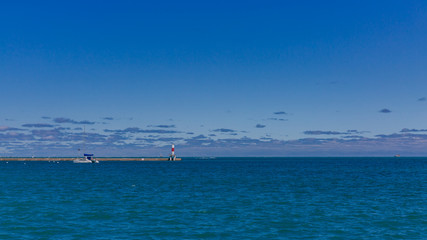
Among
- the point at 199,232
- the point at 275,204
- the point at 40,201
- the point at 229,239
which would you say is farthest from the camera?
the point at 40,201

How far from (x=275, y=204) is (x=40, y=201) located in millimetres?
31952

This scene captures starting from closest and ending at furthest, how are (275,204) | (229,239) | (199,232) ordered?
(229,239) → (199,232) → (275,204)

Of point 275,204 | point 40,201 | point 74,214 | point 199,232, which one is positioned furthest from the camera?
point 40,201

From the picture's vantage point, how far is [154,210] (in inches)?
1714

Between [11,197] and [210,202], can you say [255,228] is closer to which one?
[210,202]

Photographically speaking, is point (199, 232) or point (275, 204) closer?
point (199, 232)

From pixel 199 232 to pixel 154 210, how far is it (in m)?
12.4

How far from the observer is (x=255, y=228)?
111ft

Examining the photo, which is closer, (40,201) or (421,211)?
(421,211)

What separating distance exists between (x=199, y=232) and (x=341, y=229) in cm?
1280

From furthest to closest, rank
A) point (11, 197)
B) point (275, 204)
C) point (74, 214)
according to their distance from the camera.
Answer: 1. point (11, 197)
2. point (275, 204)
3. point (74, 214)

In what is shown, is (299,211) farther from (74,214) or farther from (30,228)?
(30,228)

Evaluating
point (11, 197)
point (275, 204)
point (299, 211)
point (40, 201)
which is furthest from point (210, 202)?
point (11, 197)

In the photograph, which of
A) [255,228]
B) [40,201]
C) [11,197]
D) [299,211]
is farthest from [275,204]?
[11,197]
